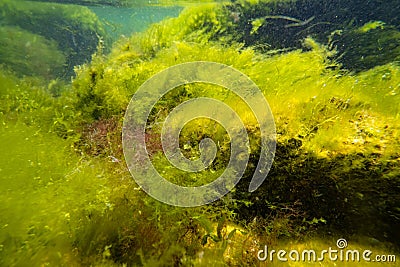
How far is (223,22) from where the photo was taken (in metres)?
7.30

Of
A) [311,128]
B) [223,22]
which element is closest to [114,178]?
[311,128]

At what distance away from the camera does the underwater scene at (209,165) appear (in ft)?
8.95

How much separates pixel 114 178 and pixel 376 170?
294 centimetres

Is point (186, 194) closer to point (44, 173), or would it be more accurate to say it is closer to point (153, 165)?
point (153, 165)

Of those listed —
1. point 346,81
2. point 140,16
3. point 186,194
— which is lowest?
point 186,194

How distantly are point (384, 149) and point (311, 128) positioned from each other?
75 centimetres

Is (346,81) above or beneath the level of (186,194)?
above

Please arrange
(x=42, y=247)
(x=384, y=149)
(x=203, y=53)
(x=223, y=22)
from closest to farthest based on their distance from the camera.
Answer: (x=42, y=247), (x=384, y=149), (x=203, y=53), (x=223, y=22)

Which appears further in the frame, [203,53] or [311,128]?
[203,53]

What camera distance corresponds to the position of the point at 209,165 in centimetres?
340

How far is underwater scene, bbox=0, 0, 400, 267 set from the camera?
107 inches


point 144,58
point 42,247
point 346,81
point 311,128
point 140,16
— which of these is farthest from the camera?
point 140,16

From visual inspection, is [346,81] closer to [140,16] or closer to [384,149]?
[384,149]

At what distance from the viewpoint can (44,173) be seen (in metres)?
3.35
